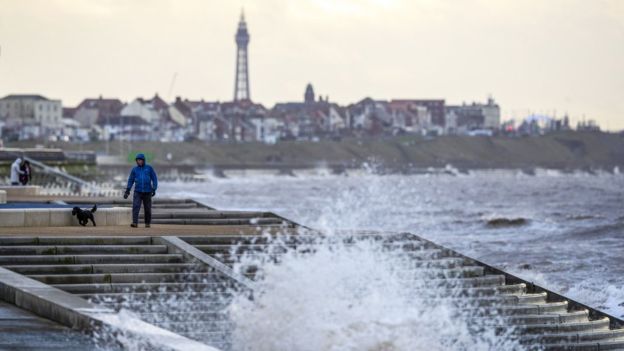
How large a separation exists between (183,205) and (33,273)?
16.9 m

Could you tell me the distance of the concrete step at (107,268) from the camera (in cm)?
2147

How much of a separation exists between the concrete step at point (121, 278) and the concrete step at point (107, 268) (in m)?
0.27

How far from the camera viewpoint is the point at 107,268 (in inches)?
853

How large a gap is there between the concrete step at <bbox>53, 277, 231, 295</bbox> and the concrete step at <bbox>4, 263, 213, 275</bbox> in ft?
1.99

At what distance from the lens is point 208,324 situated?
19.6m

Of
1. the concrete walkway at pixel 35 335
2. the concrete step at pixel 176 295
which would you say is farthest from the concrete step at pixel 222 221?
the concrete walkway at pixel 35 335

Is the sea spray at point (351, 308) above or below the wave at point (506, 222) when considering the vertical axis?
above

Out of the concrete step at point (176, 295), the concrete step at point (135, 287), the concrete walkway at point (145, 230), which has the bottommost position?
the concrete step at point (176, 295)

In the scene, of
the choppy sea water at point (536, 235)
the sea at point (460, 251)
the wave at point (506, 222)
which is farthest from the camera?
the wave at point (506, 222)

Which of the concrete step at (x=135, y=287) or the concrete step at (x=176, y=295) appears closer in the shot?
the concrete step at (x=176, y=295)

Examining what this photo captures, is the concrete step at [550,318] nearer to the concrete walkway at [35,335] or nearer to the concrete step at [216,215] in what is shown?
the concrete walkway at [35,335]

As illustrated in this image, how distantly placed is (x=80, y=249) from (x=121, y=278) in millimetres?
1906

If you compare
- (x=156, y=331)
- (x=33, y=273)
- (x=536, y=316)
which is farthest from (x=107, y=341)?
(x=536, y=316)

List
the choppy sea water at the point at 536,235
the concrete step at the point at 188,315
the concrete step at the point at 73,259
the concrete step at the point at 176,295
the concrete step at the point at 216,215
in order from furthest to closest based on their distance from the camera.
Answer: the choppy sea water at the point at 536,235 < the concrete step at the point at 216,215 < the concrete step at the point at 73,259 < the concrete step at the point at 176,295 < the concrete step at the point at 188,315
